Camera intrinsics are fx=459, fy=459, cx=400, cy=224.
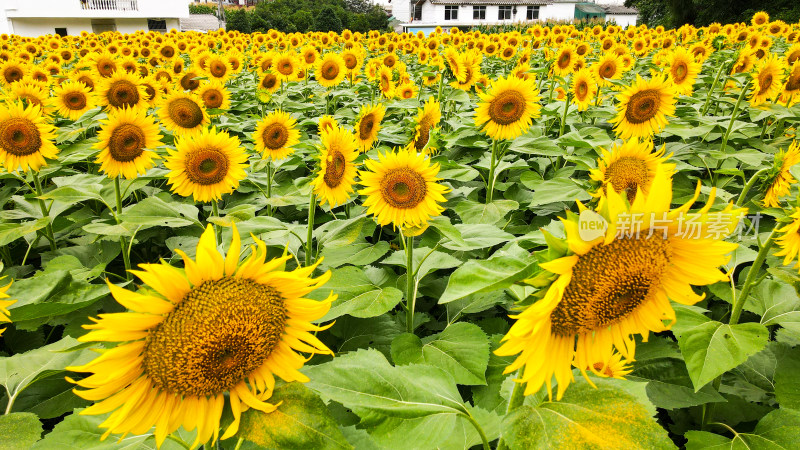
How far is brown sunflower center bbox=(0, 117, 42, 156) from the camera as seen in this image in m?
2.80

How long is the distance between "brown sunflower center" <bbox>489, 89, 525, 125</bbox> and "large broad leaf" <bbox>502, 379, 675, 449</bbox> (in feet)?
9.24

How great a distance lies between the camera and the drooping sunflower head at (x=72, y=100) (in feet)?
14.7

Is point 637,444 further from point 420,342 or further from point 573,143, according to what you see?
point 573,143

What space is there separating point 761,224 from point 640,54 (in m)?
6.39

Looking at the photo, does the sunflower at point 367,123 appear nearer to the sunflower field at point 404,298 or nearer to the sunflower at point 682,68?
the sunflower field at point 404,298

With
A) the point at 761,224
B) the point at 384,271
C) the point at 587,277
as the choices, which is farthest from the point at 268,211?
the point at 761,224

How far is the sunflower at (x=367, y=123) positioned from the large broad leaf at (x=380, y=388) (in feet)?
7.13

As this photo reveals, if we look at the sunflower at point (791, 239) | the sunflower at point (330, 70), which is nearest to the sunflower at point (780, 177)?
the sunflower at point (791, 239)

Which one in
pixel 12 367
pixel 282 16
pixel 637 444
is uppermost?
pixel 282 16

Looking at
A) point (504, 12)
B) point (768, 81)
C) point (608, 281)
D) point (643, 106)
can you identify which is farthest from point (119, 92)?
point (504, 12)

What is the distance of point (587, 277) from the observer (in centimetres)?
97

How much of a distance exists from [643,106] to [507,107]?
1.17 metres

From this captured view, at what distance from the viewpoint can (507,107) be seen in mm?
3576

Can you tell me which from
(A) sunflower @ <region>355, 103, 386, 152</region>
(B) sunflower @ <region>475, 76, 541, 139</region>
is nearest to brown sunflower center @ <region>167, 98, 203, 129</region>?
(A) sunflower @ <region>355, 103, 386, 152</region>
